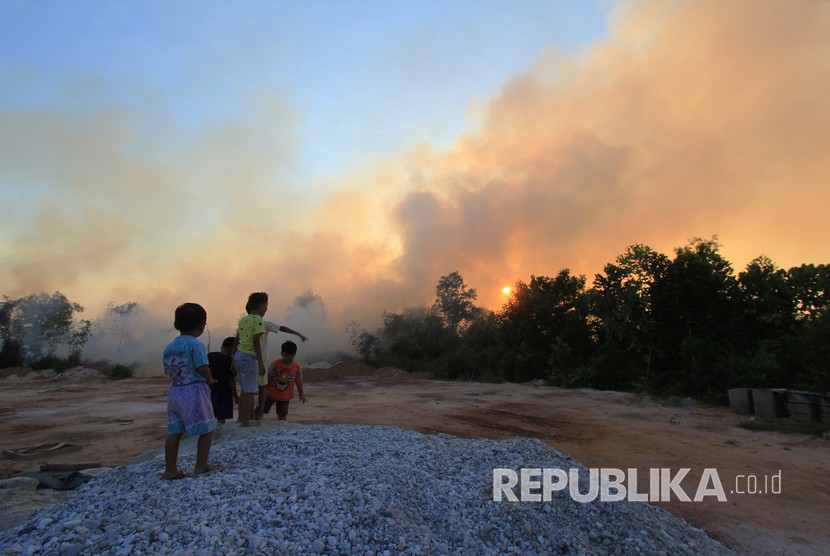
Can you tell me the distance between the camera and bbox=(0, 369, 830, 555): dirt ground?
4055 millimetres

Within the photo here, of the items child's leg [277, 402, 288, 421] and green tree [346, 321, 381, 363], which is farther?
green tree [346, 321, 381, 363]

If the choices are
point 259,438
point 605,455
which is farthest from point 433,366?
point 259,438

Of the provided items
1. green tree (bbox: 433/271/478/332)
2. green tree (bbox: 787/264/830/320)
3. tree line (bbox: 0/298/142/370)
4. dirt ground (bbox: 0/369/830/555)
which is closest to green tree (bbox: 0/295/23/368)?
tree line (bbox: 0/298/142/370)

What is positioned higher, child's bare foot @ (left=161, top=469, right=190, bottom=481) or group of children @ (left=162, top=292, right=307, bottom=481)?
group of children @ (left=162, top=292, right=307, bottom=481)

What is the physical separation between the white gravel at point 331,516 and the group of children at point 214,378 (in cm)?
34

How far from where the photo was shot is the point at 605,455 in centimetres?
621

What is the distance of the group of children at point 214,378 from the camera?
3.37m

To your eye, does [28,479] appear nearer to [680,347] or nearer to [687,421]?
[687,421]

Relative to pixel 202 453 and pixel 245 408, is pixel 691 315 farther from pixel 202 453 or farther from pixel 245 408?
pixel 202 453

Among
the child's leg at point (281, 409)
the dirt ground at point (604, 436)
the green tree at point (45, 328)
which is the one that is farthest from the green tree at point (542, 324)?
the green tree at point (45, 328)

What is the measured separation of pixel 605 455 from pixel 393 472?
13.4 ft

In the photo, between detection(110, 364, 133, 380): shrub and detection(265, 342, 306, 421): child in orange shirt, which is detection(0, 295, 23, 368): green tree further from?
detection(265, 342, 306, 421): child in orange shirt

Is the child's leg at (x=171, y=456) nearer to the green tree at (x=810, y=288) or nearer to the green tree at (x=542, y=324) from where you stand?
the green tree at (x=810, y=288)

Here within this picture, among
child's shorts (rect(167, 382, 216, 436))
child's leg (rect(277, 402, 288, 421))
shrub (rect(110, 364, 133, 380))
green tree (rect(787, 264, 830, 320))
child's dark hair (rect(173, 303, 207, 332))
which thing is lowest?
shrub (rect(110, 364, 133, 380))
